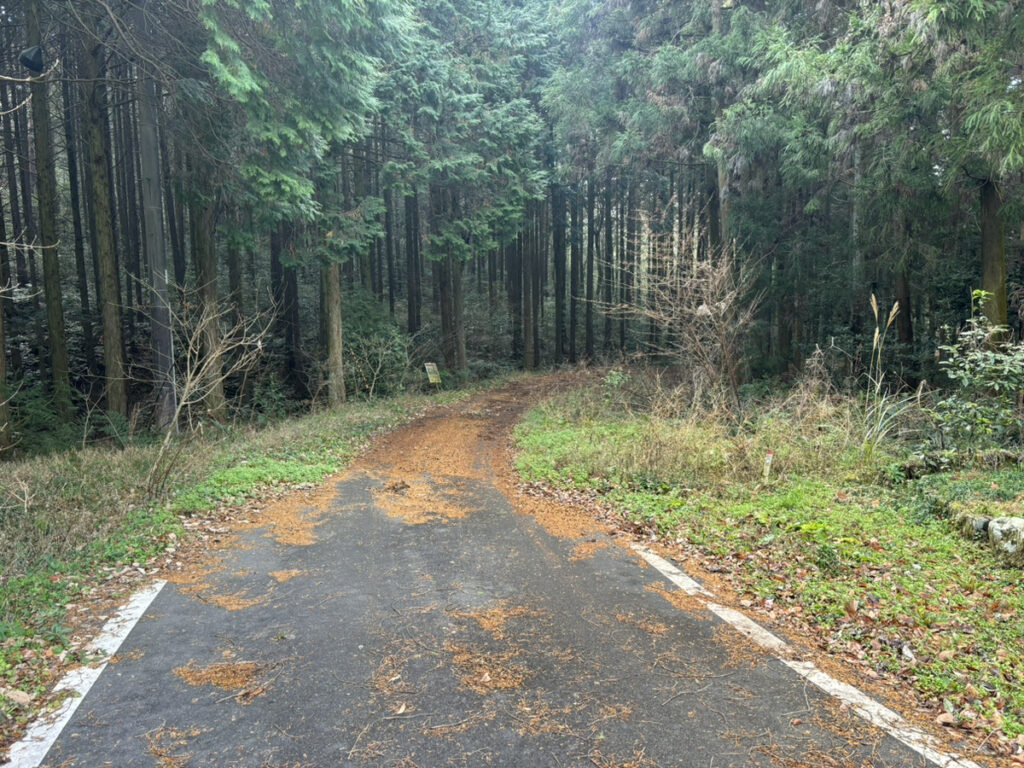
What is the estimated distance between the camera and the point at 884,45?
1027 cm

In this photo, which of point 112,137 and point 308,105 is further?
point 112,137

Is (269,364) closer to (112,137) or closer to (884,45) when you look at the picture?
(112,137)

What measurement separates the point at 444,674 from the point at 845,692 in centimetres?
214

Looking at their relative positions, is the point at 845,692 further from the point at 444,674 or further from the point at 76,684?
the point at 76,684

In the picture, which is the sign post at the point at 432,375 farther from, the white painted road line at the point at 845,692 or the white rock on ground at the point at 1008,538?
the white rock on ground at the point at 1008,538

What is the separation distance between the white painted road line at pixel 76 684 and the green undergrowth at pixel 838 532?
4.22 meters

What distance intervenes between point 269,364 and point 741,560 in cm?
Result: 1608

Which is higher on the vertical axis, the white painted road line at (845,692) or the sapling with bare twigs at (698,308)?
the sapling with bare twigs at (698,308)

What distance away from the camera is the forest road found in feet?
9.31

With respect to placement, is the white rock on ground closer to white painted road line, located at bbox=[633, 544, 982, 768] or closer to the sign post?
white painted road line, located at bbox=[633, 544, 982, 768]

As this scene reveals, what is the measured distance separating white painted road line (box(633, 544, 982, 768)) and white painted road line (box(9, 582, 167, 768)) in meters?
3.79

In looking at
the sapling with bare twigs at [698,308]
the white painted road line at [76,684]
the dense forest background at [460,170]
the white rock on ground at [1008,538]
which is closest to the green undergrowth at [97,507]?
the white painted road line at [76,684]

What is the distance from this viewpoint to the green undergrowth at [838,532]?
3738mm

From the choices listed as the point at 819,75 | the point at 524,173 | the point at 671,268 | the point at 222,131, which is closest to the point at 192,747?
the point at 671,268
